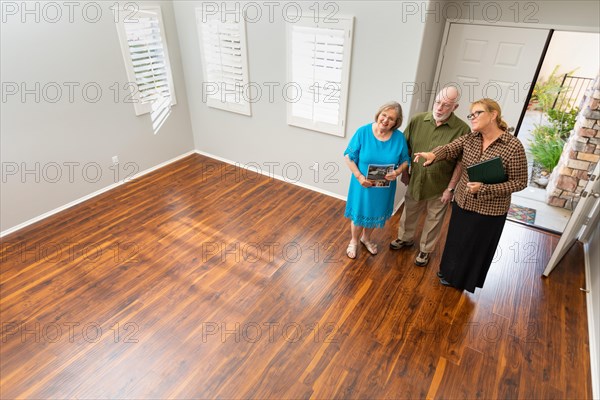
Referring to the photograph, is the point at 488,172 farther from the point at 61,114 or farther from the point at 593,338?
the point at 61,114

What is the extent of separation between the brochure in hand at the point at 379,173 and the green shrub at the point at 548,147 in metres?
3.30

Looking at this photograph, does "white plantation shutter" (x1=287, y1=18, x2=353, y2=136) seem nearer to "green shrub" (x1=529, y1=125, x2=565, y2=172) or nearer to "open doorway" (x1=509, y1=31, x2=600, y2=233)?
"open doorway" (x1=509, y1=31, x2=600, y2=233)

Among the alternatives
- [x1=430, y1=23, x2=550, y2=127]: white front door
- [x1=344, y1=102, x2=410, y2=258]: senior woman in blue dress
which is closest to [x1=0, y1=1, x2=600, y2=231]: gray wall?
[x1=430, y1=23, x2=550, y2=127]: white front door

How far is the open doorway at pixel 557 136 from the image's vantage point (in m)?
3.70

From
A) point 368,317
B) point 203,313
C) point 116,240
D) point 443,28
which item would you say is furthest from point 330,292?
point 443,28

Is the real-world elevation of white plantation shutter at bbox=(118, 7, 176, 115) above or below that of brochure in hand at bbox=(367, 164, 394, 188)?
above

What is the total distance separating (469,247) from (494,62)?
2.04 m

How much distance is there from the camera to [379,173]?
2.51 metres

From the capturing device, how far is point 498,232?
2309 mm

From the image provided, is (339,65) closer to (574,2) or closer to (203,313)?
(574,2)

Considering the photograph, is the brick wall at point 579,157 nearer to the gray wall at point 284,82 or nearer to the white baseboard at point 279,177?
the gray wall at point 284,82

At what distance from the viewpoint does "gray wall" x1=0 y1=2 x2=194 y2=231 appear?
9.90ft

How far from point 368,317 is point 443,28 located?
2.86 meters

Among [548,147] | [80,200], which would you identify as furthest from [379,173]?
[548,147]
